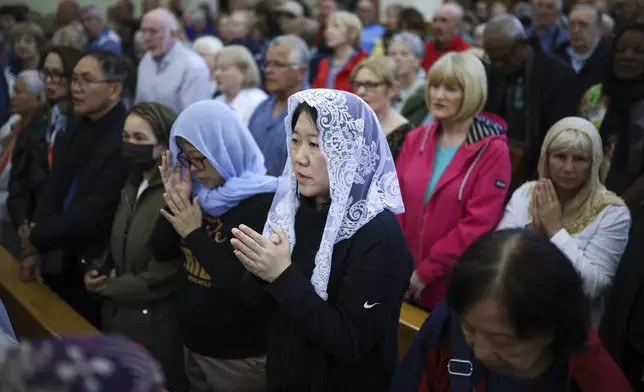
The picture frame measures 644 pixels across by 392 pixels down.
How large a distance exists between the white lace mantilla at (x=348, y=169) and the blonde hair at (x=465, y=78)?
4.48ft

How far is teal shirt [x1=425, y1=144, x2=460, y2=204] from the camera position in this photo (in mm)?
3283

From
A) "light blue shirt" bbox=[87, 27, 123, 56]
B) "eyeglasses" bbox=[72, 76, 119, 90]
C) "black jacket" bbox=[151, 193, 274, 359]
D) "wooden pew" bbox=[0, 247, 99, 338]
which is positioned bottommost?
"wooden pew" bbox=[0, 247, 99, 338]

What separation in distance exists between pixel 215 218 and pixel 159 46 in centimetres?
365

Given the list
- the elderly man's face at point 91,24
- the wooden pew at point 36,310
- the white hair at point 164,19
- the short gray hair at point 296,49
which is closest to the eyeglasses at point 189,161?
the wooden pew at point 36,310

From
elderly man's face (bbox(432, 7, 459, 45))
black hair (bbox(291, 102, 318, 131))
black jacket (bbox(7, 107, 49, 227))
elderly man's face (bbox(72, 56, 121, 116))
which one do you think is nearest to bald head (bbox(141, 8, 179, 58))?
black jacket (bbox(7, 107, 49, 227))

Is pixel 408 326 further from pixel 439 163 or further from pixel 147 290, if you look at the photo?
pixel 147 290

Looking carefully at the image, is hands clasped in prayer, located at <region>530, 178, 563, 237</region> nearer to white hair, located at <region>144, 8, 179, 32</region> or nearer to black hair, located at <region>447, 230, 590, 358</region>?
black hair, located at <region>447, 230, 590, 358</region>

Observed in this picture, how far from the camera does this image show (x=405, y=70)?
6.05 meters

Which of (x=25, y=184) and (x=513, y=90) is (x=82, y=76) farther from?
(x=513, y=90)

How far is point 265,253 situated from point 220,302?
74 centimetres

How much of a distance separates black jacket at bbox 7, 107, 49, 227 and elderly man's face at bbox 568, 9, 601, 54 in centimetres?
423

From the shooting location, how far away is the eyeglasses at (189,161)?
275 cm

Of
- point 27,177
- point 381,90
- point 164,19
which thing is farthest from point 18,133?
point 381,90

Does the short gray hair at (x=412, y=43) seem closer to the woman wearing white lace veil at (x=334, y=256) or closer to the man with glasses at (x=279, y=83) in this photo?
the man with glasses at (x=279, y=83)
